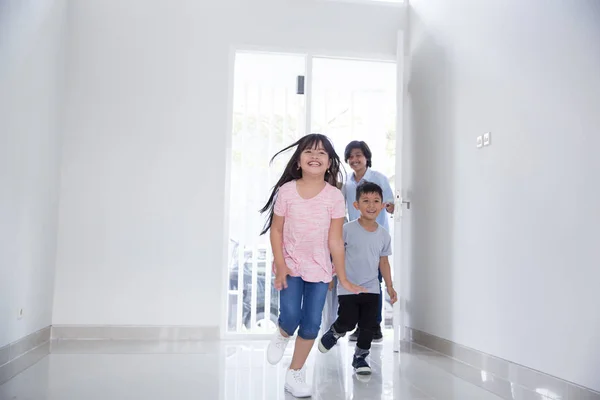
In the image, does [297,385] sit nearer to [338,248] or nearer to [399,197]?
[338,248]

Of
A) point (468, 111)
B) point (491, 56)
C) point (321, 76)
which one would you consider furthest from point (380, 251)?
point (321, 76)

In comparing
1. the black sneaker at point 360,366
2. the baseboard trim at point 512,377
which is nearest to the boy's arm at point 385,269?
the black sneaker at point 360,366

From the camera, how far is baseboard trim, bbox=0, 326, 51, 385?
2305 mm

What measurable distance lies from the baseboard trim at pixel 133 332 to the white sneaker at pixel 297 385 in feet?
4.65

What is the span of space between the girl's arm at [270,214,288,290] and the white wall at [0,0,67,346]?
1207 millimetres

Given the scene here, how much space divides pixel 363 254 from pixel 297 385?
825 millimetres

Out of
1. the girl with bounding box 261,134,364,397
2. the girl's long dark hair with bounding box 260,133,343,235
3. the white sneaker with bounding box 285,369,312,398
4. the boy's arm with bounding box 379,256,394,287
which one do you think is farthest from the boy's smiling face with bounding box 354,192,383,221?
the white sneaker with bounding box 285,369,312,398

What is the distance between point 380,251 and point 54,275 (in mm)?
2053

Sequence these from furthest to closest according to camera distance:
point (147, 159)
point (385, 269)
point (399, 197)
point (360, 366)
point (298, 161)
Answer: point (147, 159) < point (399, 197) < point (385, 269) < point (360, 366) < point (298, 161)

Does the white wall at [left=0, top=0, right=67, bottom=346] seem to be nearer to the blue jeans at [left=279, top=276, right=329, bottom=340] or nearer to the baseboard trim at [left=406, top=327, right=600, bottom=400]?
the blue jeans at [left=279, top=276, right=329, bottom=340]

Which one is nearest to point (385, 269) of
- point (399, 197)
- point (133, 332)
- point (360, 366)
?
point (360, 366)

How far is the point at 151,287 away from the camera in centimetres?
342

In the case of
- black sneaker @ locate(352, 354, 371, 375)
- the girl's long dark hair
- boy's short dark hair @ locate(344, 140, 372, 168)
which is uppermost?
boy's short dark hair @ locate(344, 140, 372, 168)

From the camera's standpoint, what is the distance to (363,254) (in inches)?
105
